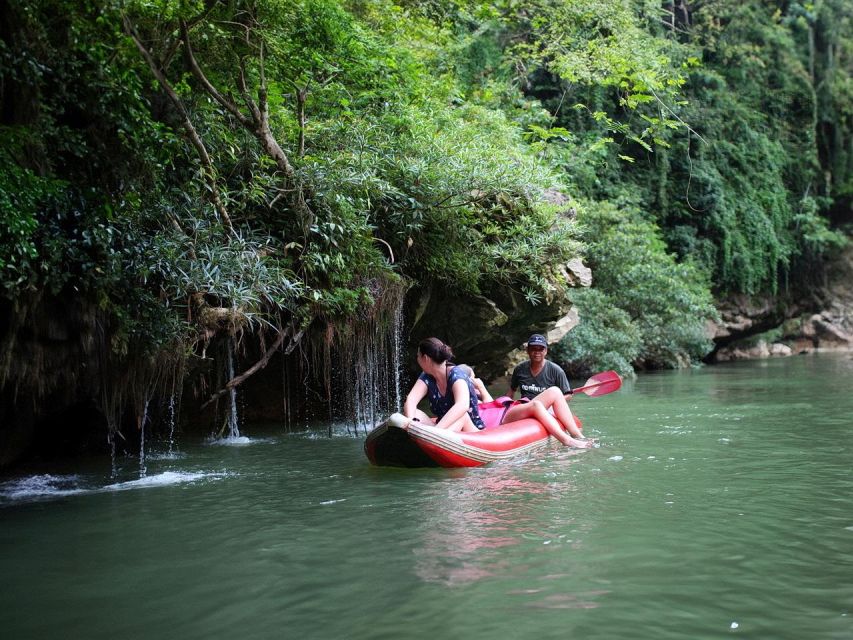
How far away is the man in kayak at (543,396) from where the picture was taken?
760 cm

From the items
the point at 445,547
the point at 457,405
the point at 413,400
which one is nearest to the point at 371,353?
the point at 413,400

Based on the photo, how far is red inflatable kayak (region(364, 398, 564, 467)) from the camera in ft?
20.1

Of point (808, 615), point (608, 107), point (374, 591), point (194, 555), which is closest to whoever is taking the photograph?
point (808, 615)

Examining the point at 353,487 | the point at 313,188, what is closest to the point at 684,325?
the point at 313,188

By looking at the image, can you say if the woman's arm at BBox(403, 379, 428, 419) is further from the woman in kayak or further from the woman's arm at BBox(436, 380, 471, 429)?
A: the woman's arm at BBox(436, 380, 471, 429)

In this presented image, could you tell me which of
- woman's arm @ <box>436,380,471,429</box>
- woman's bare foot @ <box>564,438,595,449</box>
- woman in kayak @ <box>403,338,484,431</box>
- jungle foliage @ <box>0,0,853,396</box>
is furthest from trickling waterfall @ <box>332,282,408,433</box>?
woman's bare foot @ <box>564,438,595,449</box>

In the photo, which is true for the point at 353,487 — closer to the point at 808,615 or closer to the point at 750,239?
the point at 808,615

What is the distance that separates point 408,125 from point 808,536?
24.5ft

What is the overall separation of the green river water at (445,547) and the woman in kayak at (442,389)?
0.56 m

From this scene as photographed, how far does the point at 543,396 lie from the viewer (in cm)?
790

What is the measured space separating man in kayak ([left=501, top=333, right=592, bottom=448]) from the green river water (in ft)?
1.14

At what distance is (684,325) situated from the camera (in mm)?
20453

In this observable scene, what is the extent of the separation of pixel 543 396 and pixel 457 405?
5.31ft

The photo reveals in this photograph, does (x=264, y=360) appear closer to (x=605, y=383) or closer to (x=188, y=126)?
(x=188, y=126)
